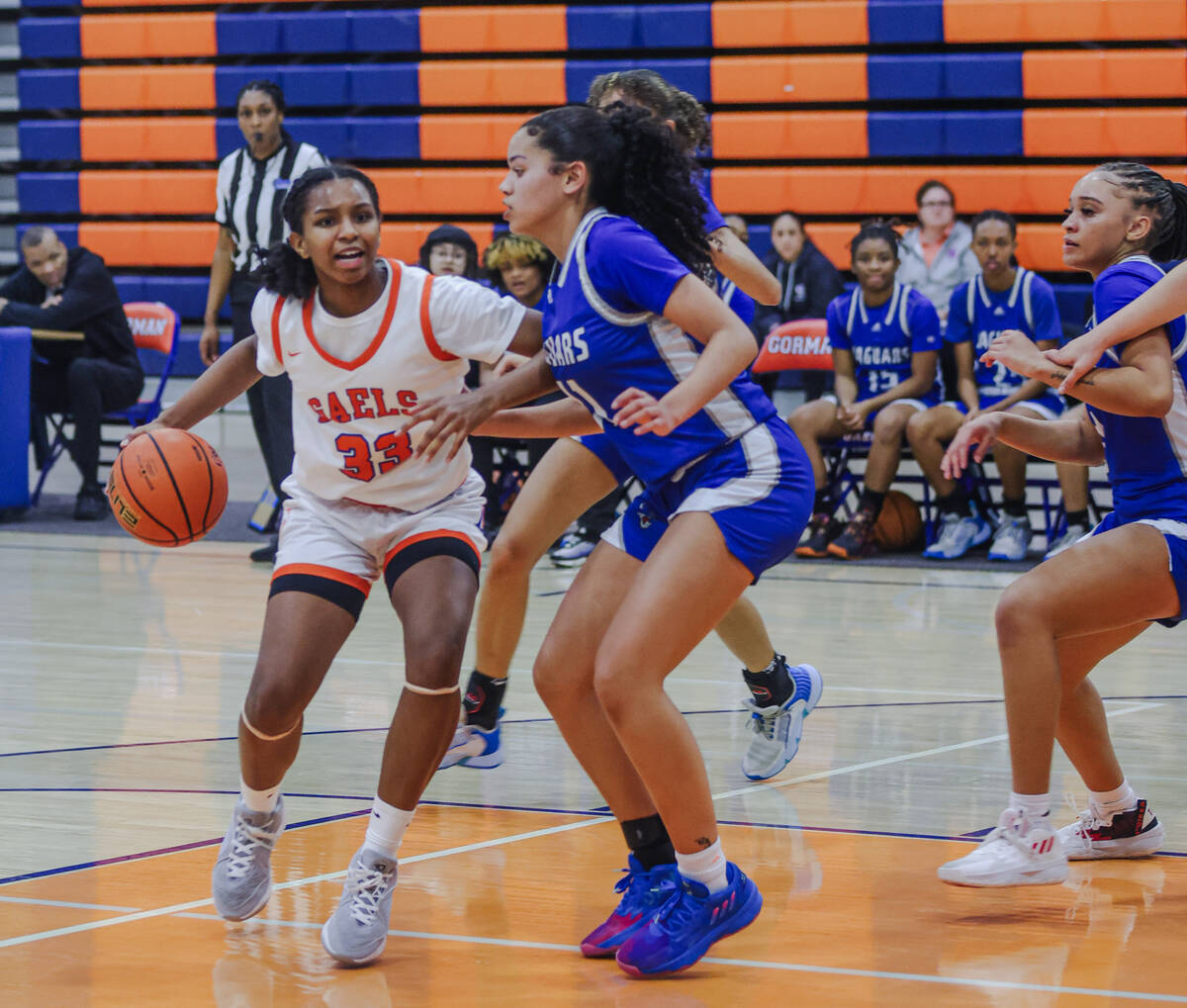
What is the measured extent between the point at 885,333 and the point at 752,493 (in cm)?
522

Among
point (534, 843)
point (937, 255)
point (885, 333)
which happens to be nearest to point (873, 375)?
point (885, 333)

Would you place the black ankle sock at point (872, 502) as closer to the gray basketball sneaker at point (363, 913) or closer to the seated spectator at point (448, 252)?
the seated spectator at point (448, 252)

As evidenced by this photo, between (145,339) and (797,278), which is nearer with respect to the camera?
(797,278)

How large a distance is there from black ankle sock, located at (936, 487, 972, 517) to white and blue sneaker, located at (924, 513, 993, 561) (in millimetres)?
18

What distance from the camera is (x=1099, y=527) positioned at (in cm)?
334

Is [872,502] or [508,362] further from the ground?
[508,362]

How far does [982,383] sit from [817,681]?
411 cm

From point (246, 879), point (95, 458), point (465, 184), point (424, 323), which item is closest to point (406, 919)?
point (246, 879)

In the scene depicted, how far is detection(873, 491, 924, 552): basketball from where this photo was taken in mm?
8156

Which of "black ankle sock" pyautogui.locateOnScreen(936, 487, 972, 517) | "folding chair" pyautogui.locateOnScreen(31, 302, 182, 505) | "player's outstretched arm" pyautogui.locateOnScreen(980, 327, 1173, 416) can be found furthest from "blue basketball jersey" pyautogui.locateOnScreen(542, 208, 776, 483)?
"folding chair" pyautogui.locateOnScreen(31, 302, 182, 505)

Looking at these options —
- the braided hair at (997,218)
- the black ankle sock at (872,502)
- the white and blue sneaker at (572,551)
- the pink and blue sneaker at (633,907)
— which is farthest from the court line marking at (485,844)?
the braided hair at (997,218)

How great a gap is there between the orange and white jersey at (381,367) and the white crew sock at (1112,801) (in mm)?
1439

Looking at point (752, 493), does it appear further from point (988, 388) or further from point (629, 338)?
point (988, 388)

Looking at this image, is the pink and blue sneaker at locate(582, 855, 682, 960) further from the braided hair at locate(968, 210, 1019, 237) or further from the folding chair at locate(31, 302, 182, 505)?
the folding chair at locate(31, 302, 182, 505)
